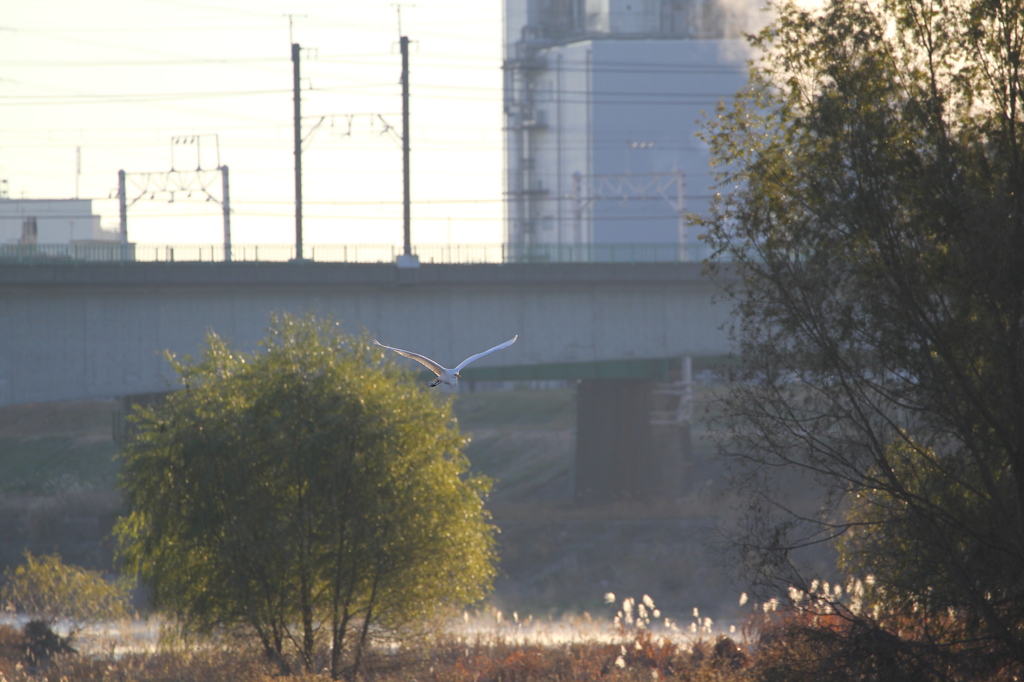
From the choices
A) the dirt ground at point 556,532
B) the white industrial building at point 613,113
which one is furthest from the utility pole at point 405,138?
the white industrial building at point 613,113

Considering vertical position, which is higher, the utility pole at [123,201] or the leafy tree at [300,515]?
the utility pole at [123,201]

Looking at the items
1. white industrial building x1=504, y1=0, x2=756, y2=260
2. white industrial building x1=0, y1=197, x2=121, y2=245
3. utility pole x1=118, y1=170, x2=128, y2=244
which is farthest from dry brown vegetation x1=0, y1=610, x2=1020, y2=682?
white industrial building x1=504, y1=0, x2=756, y2=260

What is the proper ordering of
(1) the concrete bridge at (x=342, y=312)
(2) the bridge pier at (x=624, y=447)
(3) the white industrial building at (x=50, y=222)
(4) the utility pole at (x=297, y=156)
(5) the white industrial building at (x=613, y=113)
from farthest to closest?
(5) the white industrial building at (x=613, y=113)
(2) the bridge pier at (x=624, y=447)
(3) the white industrial building at (x=50, y=222)
(4) the utility pole at (x=297, y=156)
(1) the concrete bridge at (x=342, y=312)

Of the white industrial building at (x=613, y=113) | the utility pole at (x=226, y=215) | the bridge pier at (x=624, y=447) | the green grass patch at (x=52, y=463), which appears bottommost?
the green grass patch at (x=52, y=463)

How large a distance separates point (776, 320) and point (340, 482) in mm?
A: 9408

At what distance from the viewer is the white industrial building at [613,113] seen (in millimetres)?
85438

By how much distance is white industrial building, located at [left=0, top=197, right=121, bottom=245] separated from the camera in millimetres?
52312

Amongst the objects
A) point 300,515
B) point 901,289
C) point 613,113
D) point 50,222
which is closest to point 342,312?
point 50,222

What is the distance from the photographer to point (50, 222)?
Result: 55.0m

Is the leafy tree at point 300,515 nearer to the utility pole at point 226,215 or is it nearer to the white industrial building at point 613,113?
the utility pole at point 226,215

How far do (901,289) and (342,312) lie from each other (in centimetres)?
2861

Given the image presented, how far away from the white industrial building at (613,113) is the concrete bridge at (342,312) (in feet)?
117

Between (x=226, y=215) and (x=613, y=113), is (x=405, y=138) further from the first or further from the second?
(x=613, y=113)

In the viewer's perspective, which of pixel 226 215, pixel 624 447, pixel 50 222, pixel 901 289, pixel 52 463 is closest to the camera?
pixel 901 289
